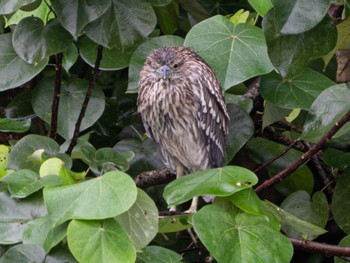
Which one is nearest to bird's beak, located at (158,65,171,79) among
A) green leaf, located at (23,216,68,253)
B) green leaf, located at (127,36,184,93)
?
green leaf, located at (127,36,184,93)

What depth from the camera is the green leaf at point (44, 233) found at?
2584mm

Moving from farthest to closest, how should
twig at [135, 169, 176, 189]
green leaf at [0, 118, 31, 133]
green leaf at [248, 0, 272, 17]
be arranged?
twig at [135, 169, 176, 189]
green leaf at [0, 118, 31, 133]
green leaf at [248, 0, 272, 17]

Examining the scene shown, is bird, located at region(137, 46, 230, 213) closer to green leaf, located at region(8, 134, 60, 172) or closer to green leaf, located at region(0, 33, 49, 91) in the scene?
green leaf, located at region(0, 33, 49, 91)

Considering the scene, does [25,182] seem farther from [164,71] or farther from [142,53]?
[164,71]

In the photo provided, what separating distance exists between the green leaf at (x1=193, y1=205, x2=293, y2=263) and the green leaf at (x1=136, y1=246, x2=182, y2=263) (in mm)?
158

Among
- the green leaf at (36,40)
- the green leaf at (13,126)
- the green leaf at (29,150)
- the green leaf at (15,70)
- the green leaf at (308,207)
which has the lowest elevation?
the green leaf at (308,207)

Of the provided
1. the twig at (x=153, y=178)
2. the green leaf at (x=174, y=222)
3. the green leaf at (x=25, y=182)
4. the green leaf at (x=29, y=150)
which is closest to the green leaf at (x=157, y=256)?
the green leaf at (x=174, y=222)

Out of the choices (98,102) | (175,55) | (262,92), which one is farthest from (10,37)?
(262,92)

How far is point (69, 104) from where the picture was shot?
11.7 feet

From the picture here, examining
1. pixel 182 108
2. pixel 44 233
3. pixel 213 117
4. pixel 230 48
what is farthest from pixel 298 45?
pixel 44 233

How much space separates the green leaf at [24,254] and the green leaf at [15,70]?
0.91 metres

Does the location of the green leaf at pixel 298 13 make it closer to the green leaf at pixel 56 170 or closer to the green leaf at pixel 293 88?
the green leaf at pixel 293 88

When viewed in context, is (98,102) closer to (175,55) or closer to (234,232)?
(175,55)

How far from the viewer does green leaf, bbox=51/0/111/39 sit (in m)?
3.17
